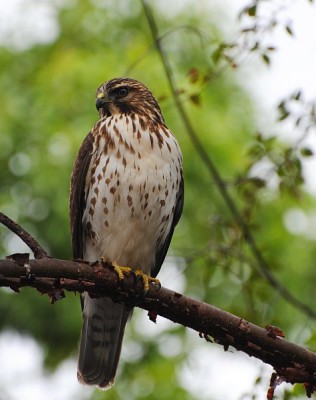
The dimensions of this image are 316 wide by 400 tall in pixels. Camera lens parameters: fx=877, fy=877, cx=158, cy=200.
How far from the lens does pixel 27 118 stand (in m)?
8.80

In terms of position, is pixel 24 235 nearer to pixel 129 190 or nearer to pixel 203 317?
pixel 203 317

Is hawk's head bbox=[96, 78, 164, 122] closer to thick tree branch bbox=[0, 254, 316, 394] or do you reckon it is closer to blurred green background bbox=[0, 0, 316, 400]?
thick tree branch bbox=[0, 254, 316, 394]

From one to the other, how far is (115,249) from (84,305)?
17.5 inches

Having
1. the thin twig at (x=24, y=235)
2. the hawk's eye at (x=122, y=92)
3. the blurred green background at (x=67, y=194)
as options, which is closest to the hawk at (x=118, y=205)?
the hawk's eye at (x=122, y=92)

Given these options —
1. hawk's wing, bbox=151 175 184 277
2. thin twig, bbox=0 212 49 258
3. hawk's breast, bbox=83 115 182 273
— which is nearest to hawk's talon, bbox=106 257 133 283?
thin twig, bbox=0 212 49 258

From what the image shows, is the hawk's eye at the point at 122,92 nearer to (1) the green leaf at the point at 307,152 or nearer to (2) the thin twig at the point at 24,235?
(1) the green leaf at the point at 307,152

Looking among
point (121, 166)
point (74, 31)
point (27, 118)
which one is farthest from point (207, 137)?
point (121, 166)

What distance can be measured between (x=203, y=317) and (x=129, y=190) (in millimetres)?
1289

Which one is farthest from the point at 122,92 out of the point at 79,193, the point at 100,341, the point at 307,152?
the point at 100,341

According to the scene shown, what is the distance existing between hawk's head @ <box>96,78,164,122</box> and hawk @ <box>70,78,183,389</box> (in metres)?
0.02

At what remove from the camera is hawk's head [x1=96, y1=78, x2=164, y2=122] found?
15.9 feet

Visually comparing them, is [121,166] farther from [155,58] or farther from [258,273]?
[155,58]

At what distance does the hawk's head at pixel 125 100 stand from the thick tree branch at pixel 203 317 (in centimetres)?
180

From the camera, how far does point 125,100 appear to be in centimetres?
495
